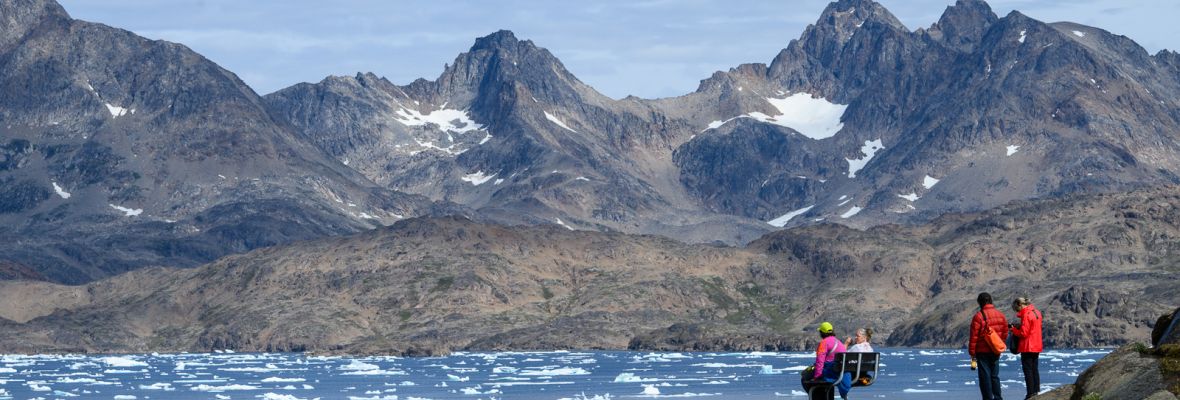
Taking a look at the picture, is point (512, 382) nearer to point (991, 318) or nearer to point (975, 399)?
point (975, 399)

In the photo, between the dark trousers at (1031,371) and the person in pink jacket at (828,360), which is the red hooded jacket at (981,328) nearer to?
the dark trousers at (1031,371)

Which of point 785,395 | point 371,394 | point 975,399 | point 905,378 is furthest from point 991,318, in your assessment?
point 905,378

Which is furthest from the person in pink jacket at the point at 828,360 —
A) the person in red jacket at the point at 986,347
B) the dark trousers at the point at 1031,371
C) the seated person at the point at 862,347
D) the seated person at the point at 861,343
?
the dark trousers at the point at 1031,371

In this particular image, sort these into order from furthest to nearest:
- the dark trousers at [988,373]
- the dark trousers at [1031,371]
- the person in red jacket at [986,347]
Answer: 1. the dark trousers at [1031,371]
2. the dark trousers at [988,373]
3. the person in red jacket at [986,347]

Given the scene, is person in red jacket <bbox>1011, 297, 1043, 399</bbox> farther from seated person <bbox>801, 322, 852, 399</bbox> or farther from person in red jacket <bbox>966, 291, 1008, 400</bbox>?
seated person <bbox>801, 322, 852, 399</bbox>

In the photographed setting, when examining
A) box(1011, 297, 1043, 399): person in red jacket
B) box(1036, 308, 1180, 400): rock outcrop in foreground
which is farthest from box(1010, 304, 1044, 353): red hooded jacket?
box(1036, 308, 1180, 400): rock outcrop in foreground

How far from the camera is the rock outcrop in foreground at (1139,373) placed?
4256 centimetres

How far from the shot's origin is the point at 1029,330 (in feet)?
159

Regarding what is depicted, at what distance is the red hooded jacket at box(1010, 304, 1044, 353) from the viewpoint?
48.3 m

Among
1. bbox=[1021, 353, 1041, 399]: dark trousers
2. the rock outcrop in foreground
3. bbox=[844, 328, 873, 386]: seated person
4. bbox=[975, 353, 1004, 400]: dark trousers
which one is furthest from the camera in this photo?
bbox=[1021, 353, 1041, 399]: dark trousers

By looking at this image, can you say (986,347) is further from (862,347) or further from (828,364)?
(828,364)

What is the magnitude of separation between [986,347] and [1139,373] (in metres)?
5.33

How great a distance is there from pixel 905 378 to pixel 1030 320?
149m

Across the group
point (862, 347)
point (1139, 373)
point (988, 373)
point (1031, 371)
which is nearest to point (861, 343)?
point (862, 347)
